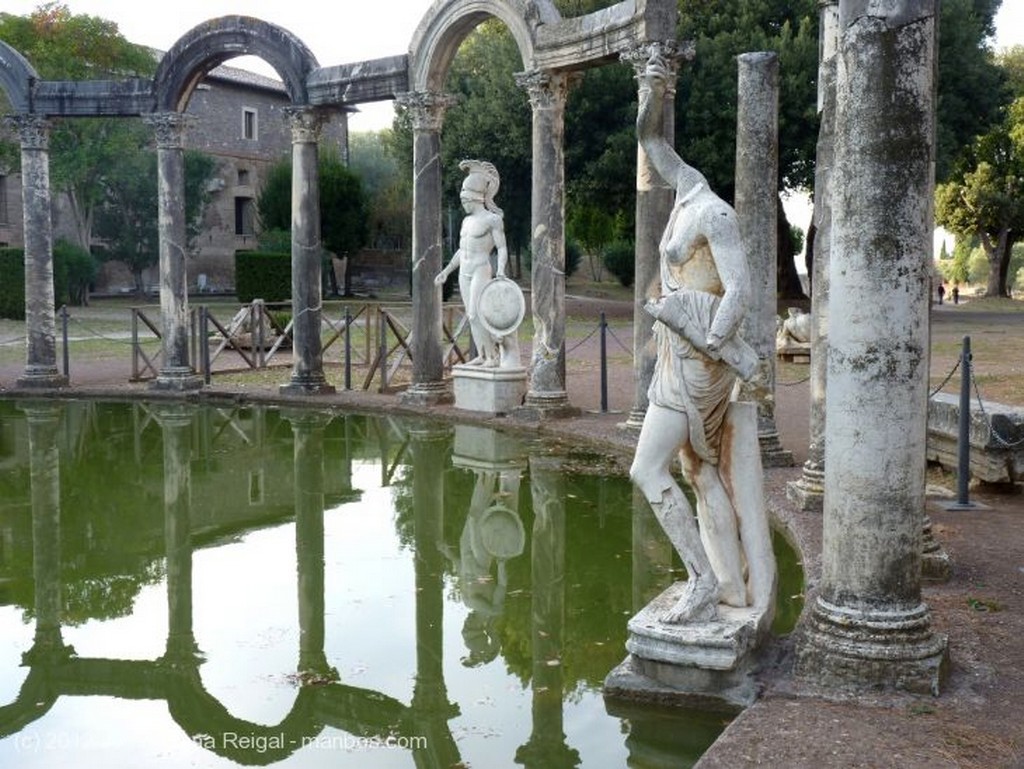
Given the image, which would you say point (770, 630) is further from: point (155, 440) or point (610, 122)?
point (610, 122)

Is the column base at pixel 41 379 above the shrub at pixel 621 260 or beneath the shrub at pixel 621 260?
beneath

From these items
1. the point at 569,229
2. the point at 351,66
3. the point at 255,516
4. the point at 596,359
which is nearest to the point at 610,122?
the point at 596,359

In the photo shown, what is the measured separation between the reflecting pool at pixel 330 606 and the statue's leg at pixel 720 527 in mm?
674

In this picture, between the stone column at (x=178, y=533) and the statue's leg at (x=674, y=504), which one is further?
the stone column at (x=178, y=533)

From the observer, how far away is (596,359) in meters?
20.3

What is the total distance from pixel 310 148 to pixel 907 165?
11505 mm

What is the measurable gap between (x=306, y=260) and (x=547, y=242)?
13.0ft

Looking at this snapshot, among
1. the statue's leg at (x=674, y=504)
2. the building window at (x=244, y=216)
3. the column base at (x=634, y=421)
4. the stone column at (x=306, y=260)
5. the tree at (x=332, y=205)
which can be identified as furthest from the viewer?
the building window at (x=244, y=216)

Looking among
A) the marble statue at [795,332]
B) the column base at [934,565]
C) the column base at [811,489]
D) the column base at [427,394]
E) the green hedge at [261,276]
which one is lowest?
the column base at [934,565]

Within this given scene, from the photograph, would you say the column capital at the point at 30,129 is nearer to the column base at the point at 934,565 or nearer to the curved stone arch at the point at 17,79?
the curved stone arch at the point at 17,79

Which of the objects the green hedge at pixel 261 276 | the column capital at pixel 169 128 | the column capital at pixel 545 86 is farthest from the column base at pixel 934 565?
the green hedge at pixel 261 276

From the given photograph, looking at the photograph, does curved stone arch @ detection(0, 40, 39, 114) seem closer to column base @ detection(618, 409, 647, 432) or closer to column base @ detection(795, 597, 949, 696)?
column base @ detection(618, 409, 647, 432)

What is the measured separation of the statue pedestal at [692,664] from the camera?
15.5ft

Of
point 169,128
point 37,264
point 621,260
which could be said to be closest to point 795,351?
point 169,128
